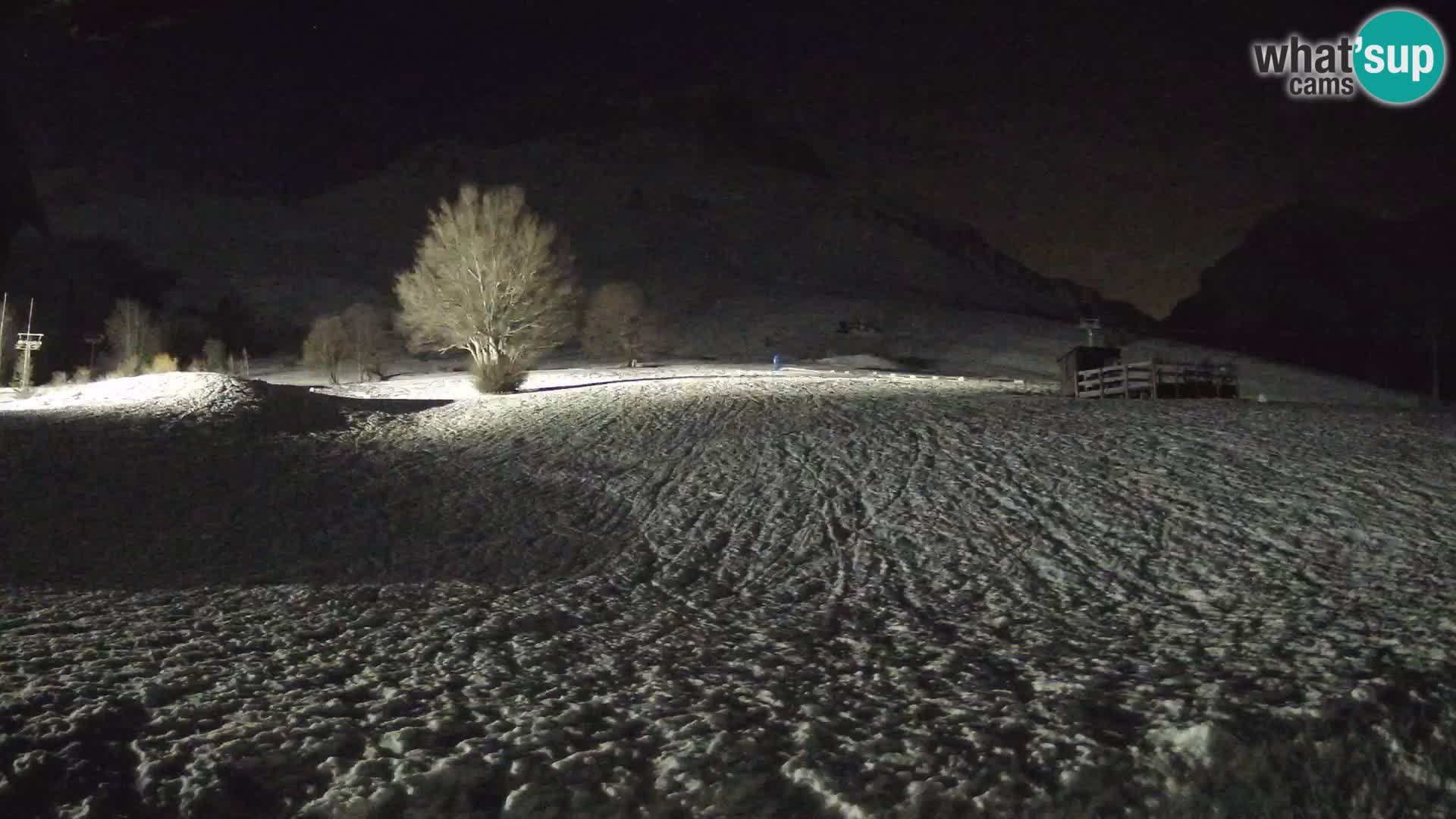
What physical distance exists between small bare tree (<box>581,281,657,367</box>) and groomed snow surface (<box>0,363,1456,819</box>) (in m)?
53.5

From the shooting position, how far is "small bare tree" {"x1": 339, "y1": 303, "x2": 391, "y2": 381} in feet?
220

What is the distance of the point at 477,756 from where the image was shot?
4.90 meters

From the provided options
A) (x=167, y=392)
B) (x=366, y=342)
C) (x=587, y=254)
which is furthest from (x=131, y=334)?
(x=587, y=254)

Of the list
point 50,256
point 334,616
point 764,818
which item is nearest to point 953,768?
point 764,818

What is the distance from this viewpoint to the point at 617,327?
72.9 metres

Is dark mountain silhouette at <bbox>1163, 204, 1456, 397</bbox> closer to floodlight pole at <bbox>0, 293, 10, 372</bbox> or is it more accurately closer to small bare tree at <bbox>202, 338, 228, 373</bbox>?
small bare tree at <bbox>202, 338, 228, 373</bbox>

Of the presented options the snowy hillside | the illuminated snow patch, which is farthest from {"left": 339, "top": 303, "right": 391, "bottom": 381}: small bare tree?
the illuminated snow patch

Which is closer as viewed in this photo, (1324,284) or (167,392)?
(167,392)

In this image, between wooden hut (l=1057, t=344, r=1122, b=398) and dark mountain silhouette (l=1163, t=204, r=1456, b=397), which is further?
dark mountain silhouette (l=1163, t=204, r=1456, b=397)

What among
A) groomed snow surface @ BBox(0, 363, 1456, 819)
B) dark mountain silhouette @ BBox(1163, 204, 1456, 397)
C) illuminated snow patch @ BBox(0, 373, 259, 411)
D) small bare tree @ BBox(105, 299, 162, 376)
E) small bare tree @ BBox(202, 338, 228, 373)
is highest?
dark mountain silhouette @ BBox(1163, 204, 1456, 397)

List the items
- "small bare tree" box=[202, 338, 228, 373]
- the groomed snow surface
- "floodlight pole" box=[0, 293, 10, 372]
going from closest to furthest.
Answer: the groomed snow surface < "floodlight pole" box=[0, 293, 10, 372] < "small bare tree" box=[202, 338, 228, 373]

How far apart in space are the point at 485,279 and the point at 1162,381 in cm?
2749

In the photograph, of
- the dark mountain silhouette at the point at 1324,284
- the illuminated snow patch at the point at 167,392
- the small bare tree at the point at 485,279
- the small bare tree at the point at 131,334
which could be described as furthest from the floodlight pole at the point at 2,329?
the dark mountain silhouette at the point at 1324,284

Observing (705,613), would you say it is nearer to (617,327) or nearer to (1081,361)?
(1081,361)
